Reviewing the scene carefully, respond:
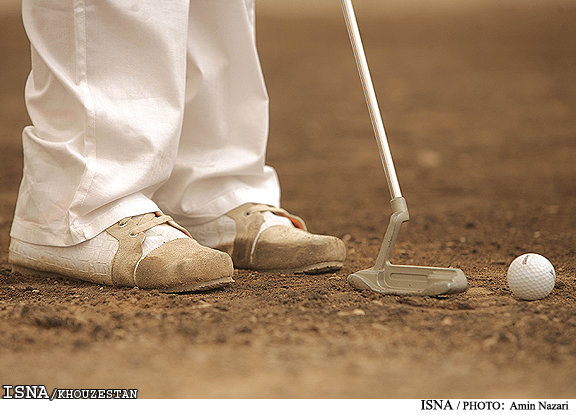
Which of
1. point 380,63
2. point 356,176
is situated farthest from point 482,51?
point 356,176

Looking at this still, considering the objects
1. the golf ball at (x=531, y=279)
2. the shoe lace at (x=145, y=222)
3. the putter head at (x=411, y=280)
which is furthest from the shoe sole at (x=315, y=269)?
the golf ball at (x=531, y=279)

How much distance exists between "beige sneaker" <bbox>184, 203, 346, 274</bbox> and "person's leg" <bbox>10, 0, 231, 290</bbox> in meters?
0.28

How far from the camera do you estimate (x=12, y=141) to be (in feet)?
18.6

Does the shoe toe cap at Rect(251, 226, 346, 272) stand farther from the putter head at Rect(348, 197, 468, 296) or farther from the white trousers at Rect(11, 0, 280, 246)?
the white trousers at Rect(11, 0, 280, 246)

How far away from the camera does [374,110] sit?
2.14m

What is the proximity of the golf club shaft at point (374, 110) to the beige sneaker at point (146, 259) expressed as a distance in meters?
0.47

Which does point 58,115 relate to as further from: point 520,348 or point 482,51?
point 482,51

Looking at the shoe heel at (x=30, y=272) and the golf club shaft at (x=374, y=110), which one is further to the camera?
the shoe heel at (x=30, y=272)

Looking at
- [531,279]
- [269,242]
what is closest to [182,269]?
[269,242]

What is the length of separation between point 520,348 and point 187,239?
0.90m

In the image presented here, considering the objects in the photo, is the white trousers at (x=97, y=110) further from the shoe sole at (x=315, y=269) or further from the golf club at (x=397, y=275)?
the golf club at (x=397, y=275)

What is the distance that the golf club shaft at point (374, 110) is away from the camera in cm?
207

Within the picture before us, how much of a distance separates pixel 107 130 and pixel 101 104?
0.21 ft

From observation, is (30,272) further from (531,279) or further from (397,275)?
(531,279)
